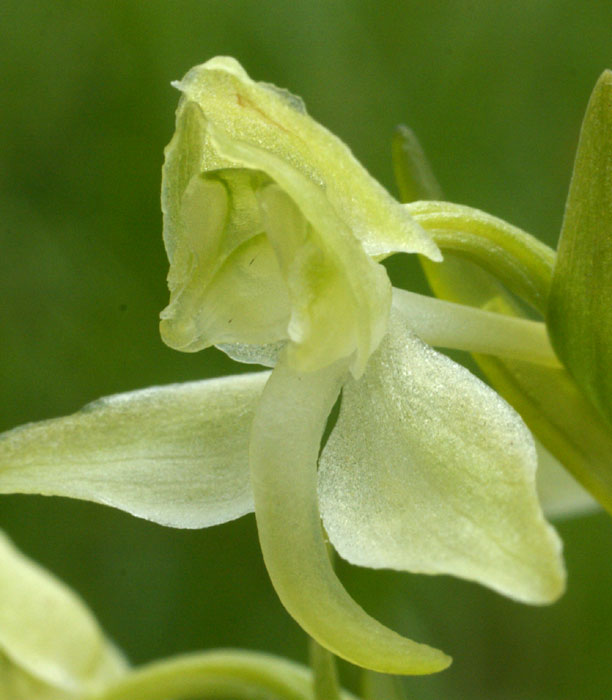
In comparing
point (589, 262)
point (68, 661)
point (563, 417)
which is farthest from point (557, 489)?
point (68, 661)

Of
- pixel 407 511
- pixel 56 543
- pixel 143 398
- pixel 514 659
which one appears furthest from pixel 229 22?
pixel 407 511

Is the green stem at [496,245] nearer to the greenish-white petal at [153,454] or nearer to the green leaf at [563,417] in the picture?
the green leaf at [563,417]

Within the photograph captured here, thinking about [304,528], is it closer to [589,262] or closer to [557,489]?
[589,262]

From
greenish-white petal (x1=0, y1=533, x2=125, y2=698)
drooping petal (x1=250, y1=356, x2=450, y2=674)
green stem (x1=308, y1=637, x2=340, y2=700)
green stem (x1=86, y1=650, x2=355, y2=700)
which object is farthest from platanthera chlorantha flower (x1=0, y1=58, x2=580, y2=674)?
greenish-white petal (x1=0, y1=533, x2=125, y2=698)

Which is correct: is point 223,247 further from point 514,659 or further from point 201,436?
point 514,659

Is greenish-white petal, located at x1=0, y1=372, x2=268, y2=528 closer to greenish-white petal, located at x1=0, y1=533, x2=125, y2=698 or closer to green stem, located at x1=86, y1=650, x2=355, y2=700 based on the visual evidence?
green stem, located at x1=86, y1=650, x2=355, y2=700
